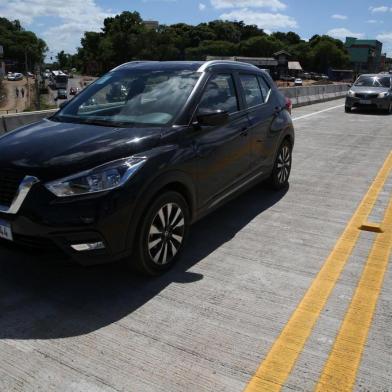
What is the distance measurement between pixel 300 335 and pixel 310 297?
553mm

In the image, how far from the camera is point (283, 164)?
257 inches

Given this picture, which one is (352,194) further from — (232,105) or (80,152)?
(80,152)

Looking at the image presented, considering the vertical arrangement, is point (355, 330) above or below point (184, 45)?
below

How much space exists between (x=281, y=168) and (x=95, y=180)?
3749mm

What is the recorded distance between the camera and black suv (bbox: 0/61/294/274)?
322 cm

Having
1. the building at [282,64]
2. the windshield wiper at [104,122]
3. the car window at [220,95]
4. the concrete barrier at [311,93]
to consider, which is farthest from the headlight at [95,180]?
the building at [282,64]

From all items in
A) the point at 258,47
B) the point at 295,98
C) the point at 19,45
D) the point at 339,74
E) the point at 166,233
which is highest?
the point at 19,45

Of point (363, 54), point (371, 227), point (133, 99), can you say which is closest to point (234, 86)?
point (133, 99)

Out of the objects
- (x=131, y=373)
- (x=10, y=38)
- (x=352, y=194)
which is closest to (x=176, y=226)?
(x=131, y=373)

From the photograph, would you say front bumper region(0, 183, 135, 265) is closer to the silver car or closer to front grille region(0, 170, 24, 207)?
front grille region(0, 170, 24, 207)

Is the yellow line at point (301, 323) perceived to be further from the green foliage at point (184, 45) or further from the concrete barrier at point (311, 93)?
the green foliage at point (184, 45)

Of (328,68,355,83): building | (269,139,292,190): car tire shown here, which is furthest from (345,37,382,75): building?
(269,139,292,190): car tire

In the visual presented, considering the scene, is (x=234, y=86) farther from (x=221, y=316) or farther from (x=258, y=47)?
(x=258, y=47)

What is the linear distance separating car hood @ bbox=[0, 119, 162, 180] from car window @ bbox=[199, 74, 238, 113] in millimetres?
790
